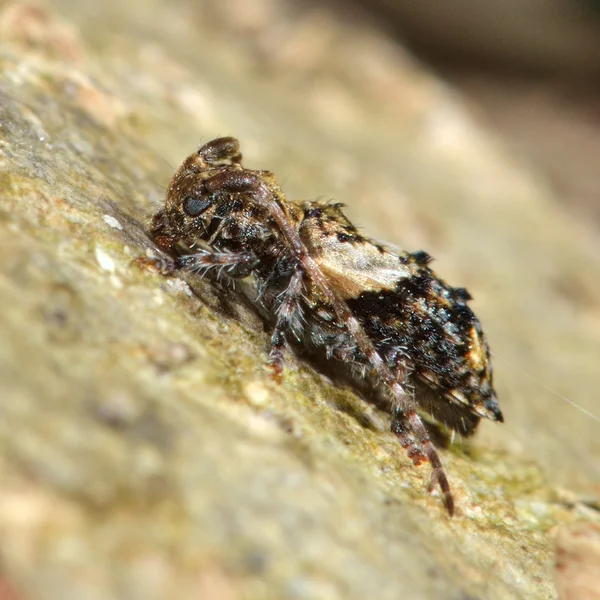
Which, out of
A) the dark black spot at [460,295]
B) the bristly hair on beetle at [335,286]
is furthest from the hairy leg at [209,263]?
the dark black spot at [460,295]

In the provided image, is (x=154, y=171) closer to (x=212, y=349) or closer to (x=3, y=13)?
(x=3, y=13)

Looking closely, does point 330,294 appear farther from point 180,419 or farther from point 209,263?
point 180,419

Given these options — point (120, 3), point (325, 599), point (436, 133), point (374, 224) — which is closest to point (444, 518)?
point (325, 599)

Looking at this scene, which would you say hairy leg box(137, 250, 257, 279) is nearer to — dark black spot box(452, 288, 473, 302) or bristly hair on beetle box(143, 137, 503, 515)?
bristly hair on beetle box(143, 137, 503, 515)

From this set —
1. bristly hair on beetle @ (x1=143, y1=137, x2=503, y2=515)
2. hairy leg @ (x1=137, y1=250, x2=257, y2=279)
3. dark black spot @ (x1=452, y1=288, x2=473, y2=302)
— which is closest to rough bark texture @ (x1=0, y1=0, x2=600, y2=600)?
hairy leg @ (x1=137, y1=250, x2=257, y2=279)

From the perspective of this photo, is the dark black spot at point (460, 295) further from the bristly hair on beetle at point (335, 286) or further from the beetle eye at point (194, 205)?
the beetle eye at point (194, 205)

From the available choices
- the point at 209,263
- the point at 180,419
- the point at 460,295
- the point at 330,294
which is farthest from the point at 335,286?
the point at 180,419
